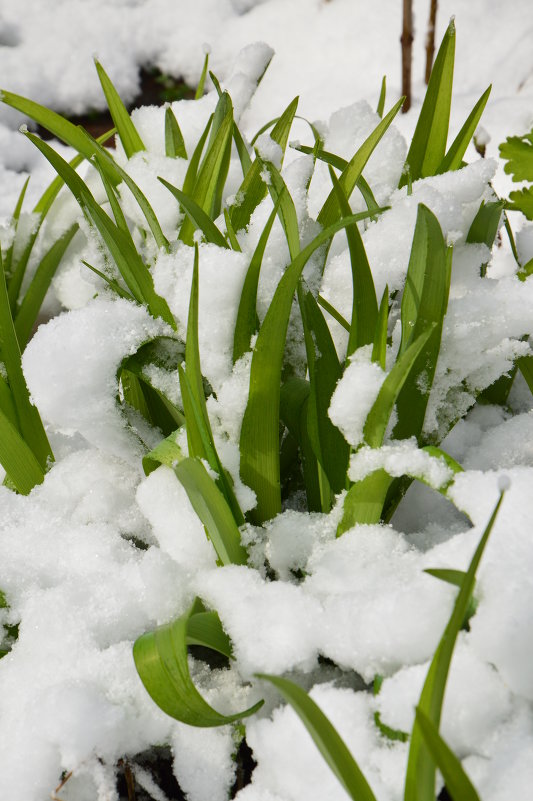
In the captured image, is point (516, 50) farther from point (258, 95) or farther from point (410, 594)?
point (410, 594)

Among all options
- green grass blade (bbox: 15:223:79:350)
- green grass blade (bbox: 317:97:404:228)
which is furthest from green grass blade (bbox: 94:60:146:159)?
green grass blade (bbox: 317:97:404:228)

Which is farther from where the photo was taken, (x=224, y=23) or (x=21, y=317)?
(x=224, y=23)

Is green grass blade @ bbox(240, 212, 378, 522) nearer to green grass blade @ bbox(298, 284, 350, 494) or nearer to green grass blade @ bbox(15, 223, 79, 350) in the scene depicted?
green grass blade @ bbox(298, 284, 350, 494)

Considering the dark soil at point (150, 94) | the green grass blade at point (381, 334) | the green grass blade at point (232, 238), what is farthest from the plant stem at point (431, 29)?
the green grass blade at point (381, 334)

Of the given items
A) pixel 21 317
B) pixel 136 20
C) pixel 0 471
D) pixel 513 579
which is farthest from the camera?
pixel 136 20

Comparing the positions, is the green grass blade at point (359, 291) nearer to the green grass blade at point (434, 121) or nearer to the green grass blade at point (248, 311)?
the green grass blade at point (248, 311)

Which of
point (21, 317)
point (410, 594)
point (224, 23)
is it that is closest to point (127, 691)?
point (410, 594)

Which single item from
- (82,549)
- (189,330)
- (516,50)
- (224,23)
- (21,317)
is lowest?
(82,549)
